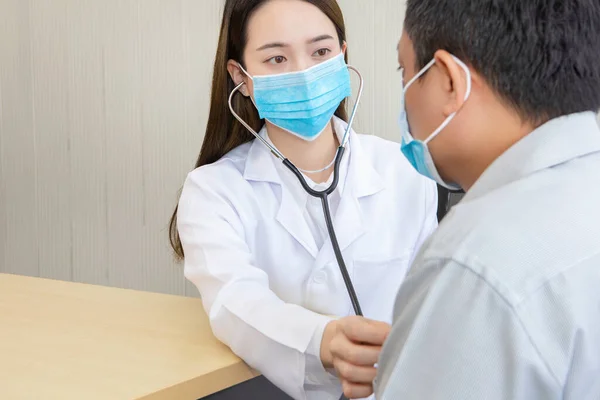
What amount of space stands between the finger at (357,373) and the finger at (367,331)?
0.04m

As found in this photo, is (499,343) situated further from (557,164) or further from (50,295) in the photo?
(50,295)

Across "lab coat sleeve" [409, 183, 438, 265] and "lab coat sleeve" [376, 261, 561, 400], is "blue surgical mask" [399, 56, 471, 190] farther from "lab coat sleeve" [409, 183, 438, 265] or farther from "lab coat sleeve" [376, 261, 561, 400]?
"lab coat sleeve" [409, 183, 438, 265]

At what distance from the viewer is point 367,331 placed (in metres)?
0.99

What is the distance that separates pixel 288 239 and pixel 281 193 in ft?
0.33

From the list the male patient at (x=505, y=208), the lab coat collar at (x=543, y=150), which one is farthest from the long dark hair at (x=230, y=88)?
the lab coat collar at (x=543, y=150)

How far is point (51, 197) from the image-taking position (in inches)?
104

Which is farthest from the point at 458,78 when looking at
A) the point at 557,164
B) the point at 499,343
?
the point at 499,343

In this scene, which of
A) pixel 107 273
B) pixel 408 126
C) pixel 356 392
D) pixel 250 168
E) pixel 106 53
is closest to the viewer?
pixel 408 126

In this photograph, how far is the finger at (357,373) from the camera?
3.23 ft

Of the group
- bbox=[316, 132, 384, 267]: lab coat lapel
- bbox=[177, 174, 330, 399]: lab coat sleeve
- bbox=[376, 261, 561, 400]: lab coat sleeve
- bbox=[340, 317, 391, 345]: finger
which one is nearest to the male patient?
bbox=[376, 261, 561, 400]: lab coat sleeve

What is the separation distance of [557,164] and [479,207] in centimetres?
10

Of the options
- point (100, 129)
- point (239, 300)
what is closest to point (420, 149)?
point (239, 300)

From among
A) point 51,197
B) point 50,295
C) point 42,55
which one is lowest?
point 51,197

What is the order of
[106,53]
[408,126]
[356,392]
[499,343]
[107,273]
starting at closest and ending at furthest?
1. [499,343]
2. [408,126]
3. [356,392]
4. [106,53]
5. [107,273]
